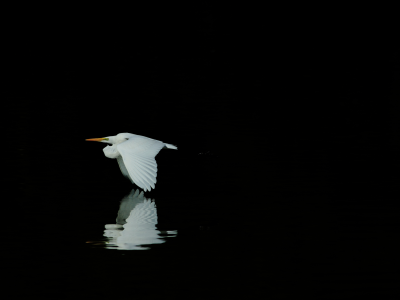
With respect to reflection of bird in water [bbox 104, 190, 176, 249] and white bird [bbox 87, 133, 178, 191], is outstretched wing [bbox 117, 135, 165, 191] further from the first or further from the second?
reflection of bird in water [bbox 104, 190, 176, 249]

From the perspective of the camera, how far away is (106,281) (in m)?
6.59

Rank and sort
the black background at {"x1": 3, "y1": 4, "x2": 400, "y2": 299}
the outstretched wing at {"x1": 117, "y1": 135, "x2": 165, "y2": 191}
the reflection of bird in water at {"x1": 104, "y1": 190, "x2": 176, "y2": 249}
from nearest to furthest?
the black background at {"x1": 3, "y1": 4, "x2": 400, "y2": 299} → the reflection of bird in water at {"x1": 104, "y1": 190, "x2": 176, "y2": 249} → the outstretched wing at {"x1": 117, "y1": 135, "x2": 165, "y2": 191}

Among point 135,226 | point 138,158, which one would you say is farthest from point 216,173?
A: point 135,226

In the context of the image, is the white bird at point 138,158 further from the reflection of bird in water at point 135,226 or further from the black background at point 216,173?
the black background at point 216,173

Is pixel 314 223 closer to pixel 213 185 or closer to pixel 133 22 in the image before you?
pixel 213 185

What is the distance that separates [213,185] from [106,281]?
393 centimetres

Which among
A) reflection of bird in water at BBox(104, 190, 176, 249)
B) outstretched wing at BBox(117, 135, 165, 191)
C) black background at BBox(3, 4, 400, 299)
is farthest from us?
outstretched wing at BBox(117, 135, 165, 191)

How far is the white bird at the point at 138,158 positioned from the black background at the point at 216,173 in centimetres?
45

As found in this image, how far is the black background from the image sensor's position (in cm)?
681

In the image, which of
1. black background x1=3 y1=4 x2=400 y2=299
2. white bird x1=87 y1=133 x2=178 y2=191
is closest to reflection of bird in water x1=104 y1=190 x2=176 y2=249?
black background x1=3 y1=4 x2=400 y2=299

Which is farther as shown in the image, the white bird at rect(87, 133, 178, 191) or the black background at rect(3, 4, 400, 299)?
the white bird at rect(87, 133, 178, 191)

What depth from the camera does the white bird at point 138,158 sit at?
29.4 feet

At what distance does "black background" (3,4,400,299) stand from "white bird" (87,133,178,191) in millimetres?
451

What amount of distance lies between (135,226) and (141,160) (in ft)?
3.76
